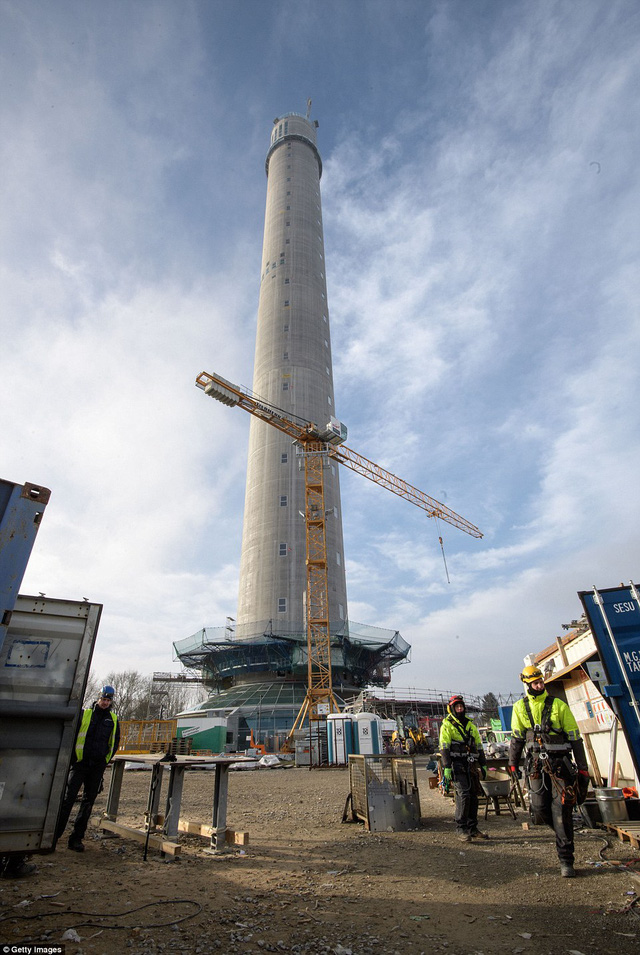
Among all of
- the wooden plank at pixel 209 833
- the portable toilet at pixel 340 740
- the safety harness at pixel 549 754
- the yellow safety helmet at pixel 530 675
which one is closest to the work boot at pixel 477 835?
the safety harness at pixel 549 754

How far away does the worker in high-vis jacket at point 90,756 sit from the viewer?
6.39 meters

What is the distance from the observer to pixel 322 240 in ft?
195

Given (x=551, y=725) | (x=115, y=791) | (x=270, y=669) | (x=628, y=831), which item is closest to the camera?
(x=551, y=725)

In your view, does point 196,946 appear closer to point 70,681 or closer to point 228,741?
point 70,681

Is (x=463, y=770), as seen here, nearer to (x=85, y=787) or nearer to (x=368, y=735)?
(x=85, y=787)

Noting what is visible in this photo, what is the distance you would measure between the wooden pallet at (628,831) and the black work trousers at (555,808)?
0.98 m

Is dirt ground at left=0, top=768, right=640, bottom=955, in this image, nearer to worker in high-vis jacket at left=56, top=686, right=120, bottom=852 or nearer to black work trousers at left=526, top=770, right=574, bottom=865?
black work trousers at left=526, top=770, right=574, bottom=865

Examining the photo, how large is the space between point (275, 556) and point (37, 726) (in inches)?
1431

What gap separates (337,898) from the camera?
4.68 m

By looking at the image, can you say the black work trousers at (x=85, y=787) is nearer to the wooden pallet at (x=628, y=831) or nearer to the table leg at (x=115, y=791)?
the table leg at (x=115, y=791)

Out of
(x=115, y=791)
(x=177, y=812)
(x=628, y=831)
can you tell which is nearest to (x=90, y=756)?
(x=177, y=812)

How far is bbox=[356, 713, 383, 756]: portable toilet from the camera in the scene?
23531 millimetres

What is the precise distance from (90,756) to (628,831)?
6.77m

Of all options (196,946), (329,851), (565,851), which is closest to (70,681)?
(196,946)
